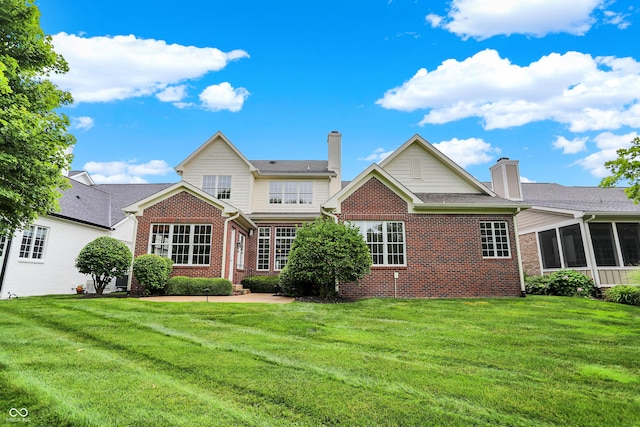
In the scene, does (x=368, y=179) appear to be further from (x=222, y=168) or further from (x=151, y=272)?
(x=222, y=168)

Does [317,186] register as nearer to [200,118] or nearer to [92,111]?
[200,118]

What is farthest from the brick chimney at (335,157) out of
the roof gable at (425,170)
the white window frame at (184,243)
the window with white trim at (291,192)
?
Result: the white window frame at (184,243)

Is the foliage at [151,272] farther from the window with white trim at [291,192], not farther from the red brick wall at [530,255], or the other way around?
the red brick wall at [530,255]

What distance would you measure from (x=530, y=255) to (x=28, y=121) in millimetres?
20232

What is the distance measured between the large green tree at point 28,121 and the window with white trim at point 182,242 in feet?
21.1

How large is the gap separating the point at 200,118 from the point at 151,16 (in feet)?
24.7

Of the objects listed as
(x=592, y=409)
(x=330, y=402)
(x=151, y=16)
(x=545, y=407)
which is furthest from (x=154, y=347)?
(x=151, y=16)

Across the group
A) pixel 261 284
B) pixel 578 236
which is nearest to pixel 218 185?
pixel 261 284

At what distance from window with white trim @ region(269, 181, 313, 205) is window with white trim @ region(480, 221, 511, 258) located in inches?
383

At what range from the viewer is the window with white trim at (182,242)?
14.6 metres

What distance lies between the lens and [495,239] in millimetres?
13102

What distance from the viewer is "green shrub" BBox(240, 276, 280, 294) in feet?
53.5

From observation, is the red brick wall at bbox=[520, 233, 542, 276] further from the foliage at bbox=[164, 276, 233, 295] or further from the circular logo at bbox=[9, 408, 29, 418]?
the circular logo at bbox=[9, 408, 29, 418]

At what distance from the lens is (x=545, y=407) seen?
3.18m
